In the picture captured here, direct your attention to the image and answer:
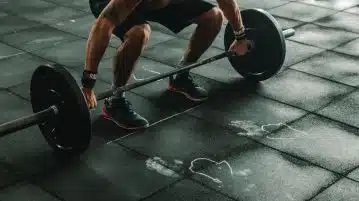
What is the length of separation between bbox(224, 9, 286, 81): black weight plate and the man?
30 cm

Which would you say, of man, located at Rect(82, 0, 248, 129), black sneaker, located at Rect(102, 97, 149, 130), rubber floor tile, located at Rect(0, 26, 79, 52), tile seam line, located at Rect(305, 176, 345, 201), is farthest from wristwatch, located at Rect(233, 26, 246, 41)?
rubber floor tile, located at Rect(0, 26, 79, 52)

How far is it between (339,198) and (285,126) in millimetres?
841

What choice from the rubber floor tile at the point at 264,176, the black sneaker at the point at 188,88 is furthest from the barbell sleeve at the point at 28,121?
the black sneaker at the point at 188,88

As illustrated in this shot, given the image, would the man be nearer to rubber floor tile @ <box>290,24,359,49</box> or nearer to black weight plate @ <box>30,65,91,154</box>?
black weight plate @ <box>30,65,91,154</box>

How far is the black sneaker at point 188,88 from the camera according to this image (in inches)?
154

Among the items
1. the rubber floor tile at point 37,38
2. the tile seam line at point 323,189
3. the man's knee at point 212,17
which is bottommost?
the rubber floor tile at point 37,38

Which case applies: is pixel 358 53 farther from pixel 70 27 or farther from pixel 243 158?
pixel 70 27

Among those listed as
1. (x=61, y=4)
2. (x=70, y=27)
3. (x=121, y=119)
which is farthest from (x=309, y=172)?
(x=61, y=4)

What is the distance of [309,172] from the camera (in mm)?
3018

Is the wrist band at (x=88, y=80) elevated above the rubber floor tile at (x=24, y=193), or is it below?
above

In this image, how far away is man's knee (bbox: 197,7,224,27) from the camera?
12.4ft

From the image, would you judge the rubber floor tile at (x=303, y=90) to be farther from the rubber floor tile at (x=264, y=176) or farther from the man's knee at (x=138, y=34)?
the man's knee at (x=138, y=34)

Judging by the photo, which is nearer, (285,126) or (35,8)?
(285,126)

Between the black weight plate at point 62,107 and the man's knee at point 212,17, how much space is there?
1.18 metres
